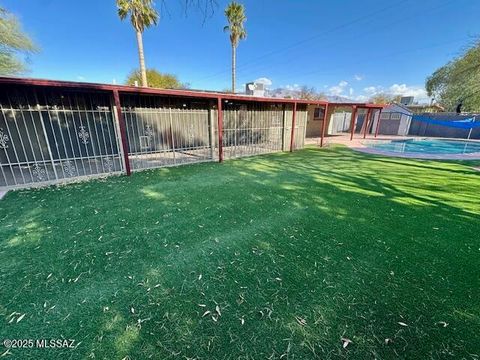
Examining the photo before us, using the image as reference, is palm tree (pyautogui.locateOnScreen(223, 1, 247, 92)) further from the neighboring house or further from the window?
the neighboring house

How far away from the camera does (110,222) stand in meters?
3.57

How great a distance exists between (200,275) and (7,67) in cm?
1810

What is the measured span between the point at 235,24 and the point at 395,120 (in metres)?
16.6

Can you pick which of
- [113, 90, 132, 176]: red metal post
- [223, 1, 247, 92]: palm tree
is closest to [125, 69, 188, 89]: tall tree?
[223, 1, 247, 92]: palm tree

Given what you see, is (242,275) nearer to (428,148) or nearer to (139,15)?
(139,15)

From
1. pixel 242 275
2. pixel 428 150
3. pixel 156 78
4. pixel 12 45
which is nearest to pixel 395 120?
pixel 428 150

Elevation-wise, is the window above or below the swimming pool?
above

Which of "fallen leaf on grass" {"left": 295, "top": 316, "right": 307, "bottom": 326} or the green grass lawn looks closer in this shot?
the green grass lawn

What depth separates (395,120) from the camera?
795 inches

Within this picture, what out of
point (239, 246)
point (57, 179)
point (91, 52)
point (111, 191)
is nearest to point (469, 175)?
point (239, 246)

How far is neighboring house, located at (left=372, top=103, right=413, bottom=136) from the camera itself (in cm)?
1939

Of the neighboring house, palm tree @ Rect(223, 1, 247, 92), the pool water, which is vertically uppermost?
palm tree @ Rect(223, 1, 247, 92)

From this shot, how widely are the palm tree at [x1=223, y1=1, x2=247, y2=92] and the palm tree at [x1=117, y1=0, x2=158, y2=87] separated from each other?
25.1 ft

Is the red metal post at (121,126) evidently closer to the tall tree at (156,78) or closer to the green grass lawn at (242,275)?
the green grass lawn at (242,275)
